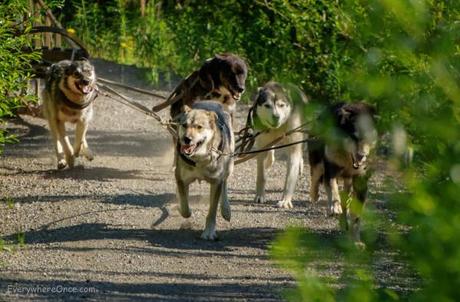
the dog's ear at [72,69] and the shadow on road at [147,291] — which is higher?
the dog's ear at [72,69]

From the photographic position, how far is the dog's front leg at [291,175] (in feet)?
34.9

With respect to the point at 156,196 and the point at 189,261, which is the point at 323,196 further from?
the point at 189,261

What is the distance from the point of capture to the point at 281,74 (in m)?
13.8

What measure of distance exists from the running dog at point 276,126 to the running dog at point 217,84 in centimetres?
38

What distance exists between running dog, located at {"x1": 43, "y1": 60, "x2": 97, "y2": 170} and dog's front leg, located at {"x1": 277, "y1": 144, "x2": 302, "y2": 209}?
2274 mm

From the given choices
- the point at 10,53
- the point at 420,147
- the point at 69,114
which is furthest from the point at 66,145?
the point at 420,147

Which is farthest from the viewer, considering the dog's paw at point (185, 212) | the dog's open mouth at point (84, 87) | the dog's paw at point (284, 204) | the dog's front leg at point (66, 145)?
the dog's front leg at point (66, 145)

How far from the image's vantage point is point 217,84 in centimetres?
1127

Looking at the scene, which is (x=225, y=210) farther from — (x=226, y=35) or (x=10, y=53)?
(x=226, y=35)

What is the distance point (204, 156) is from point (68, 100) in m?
3.24

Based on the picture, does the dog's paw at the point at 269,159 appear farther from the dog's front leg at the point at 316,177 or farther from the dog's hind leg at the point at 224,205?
the dog's hind leg at the point at 224,205

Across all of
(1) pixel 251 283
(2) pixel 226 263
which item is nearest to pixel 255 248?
(2) pixel 226 263

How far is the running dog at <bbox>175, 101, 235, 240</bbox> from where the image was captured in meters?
8.90

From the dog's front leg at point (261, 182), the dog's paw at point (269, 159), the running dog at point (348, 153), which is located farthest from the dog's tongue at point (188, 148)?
the dog's paw at point (269, 159)
